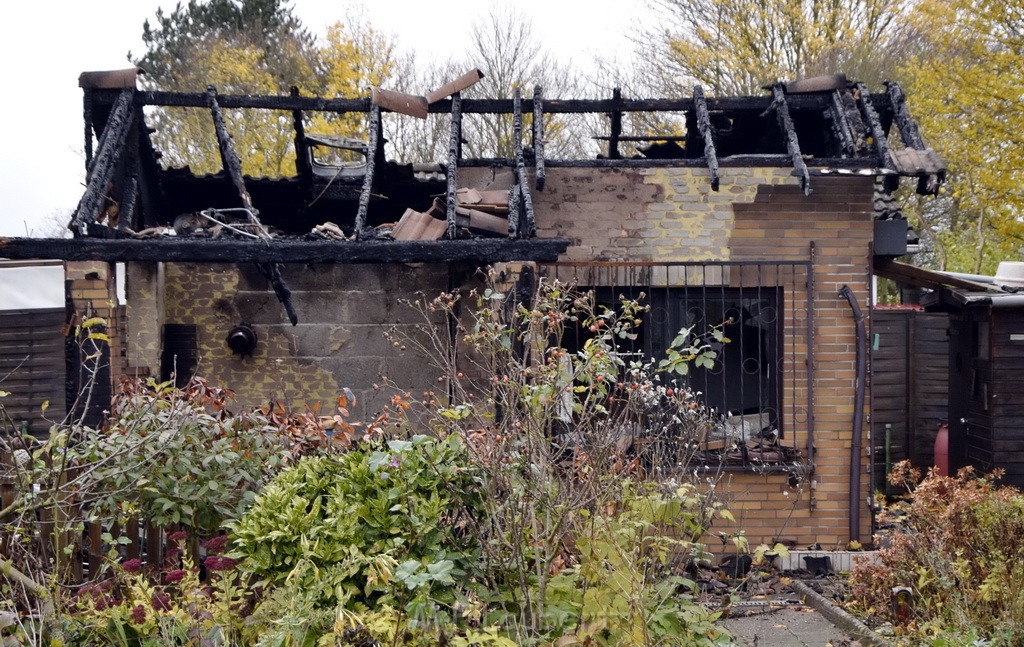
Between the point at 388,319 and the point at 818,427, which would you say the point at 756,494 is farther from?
the point at 388,319

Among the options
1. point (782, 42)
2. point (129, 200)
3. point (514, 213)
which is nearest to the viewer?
point (514, 213)

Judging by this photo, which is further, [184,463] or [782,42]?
[782,42]

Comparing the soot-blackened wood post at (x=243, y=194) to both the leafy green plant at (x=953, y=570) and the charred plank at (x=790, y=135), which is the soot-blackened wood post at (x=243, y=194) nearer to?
the charred plank at (x=790, y=135)

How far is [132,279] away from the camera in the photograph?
26.3ft

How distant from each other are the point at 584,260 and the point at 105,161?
4.09 metres

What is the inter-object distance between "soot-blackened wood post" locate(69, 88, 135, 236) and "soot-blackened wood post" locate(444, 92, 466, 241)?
2.77 metres

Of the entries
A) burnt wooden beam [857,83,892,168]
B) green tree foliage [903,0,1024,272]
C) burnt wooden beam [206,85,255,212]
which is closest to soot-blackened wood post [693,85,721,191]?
burnt wooden beam [857,83,892,168]

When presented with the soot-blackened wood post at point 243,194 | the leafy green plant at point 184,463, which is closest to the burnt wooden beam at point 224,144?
the soot-blackened wood post at point 243,194

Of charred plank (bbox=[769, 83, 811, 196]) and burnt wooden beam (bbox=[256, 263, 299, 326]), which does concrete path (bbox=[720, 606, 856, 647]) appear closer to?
charred plank (bbox=[769, 83, 811, 196])

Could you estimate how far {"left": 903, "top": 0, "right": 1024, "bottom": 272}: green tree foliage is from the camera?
14.9 meters

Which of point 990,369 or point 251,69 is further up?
point 251,69

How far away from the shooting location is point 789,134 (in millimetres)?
7969

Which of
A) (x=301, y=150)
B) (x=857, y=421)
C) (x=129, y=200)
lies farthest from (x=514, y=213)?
(x=129, y=200)

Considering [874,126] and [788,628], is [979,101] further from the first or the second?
[788,628]
